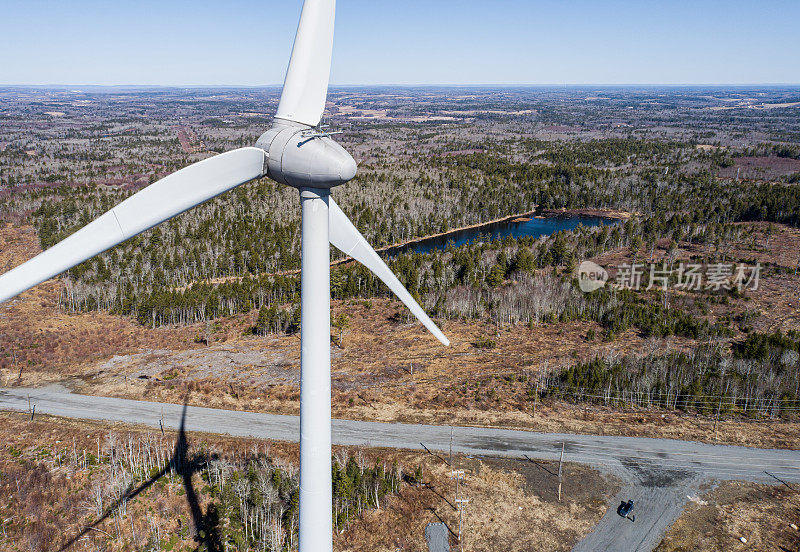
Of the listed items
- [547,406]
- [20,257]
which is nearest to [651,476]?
[547,406]

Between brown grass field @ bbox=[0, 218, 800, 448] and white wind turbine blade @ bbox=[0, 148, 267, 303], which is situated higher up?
white wind turbine blade @ bbox=[0, 148, 267, 303]

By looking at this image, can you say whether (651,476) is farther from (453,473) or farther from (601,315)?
(601,315)

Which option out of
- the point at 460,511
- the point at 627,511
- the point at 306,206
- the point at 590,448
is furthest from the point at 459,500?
the point at 306,206

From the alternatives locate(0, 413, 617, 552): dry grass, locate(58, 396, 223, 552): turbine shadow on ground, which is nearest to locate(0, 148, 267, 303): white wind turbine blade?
locate(0, 413, 617, 552): dry grass

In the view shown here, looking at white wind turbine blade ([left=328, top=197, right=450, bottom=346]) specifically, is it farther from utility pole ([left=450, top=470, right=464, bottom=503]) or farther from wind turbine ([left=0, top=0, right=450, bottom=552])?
utility pole ([left=450, top=470, right=464, bottom=503])

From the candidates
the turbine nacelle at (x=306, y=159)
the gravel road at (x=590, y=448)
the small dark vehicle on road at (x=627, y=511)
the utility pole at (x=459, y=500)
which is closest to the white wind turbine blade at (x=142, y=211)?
the turbine nacelle at (x=306, y=159)

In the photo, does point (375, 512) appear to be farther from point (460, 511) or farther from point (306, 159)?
point (306, 159)
